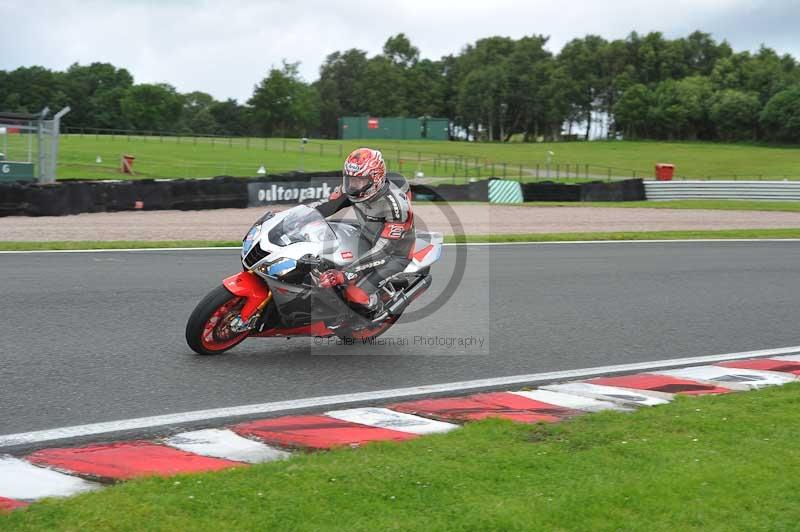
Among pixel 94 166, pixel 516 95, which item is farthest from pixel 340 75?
pixel 94 166

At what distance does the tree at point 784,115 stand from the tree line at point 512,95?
112mm

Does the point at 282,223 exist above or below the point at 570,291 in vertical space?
above

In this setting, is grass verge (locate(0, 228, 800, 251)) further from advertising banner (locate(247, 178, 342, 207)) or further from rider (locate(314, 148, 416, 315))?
advertising banner (locate(247, 178, 342, 207))

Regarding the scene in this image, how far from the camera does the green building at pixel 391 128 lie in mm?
104750

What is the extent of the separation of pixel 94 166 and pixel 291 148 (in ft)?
106

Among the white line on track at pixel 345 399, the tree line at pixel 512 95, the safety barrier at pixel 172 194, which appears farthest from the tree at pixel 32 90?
the white line on track at pixel 345 399

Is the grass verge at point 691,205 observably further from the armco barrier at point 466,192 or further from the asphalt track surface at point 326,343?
the asphalt track surface at point 326,343

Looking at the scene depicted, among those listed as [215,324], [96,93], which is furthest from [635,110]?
[215,324]

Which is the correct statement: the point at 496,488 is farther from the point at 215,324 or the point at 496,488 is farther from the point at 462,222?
the point at 462,222

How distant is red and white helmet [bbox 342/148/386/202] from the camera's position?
7035 millimetres

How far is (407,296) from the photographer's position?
7.84 metres

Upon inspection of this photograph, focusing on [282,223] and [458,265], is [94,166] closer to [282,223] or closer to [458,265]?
[458,265]

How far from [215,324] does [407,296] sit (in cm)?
175

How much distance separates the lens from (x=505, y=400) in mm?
6289
